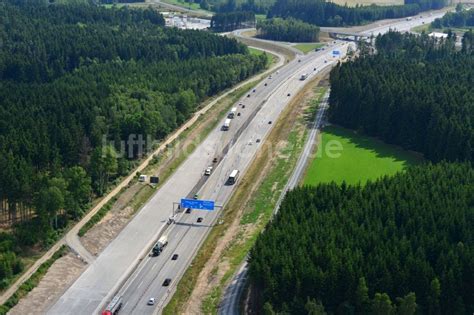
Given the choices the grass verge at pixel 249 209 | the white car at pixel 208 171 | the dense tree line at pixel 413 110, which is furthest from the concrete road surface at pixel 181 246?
the dense tree line at pixel 413 110

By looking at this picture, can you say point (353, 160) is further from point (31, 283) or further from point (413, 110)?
point (31, 283)

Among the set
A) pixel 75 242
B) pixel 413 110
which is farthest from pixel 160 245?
pixel 413 110

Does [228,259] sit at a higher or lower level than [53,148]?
lower

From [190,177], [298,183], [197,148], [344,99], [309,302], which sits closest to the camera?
[309,302]

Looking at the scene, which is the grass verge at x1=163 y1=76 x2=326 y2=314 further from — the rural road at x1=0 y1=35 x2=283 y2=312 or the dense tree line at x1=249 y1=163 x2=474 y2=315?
the rural road at x1=0 y1=35 x2=283 y2=312

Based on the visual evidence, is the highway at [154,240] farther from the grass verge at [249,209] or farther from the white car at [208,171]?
the grass verge at [249,209]

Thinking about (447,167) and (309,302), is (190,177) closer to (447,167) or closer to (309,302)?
(447,167)

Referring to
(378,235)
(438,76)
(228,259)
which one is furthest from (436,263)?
(438,76)
